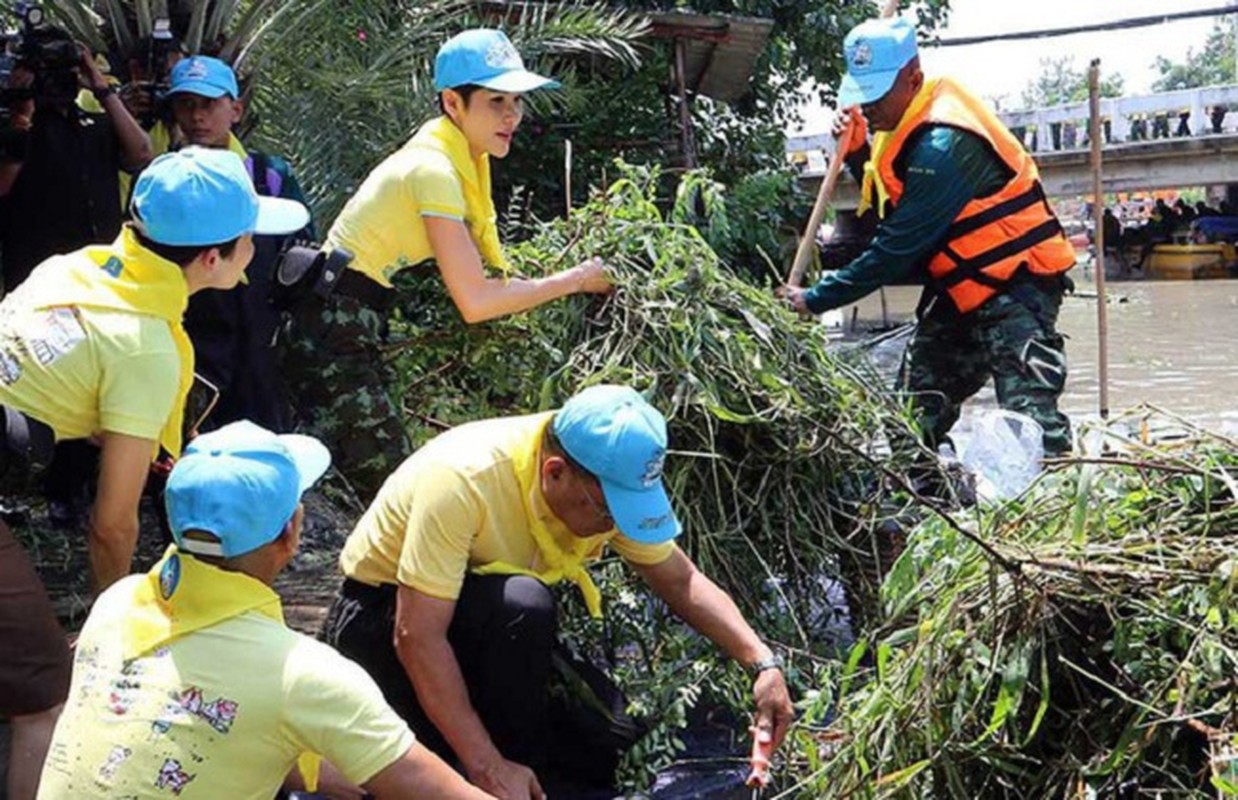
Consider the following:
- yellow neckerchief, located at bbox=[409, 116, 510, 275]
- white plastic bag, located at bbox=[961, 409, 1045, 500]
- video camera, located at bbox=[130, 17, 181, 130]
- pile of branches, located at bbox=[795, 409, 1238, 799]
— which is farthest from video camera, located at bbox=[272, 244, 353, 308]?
white plastic bag, located at bbox=[961, 409, 1045, 500]

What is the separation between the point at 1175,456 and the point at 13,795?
7.23 ft

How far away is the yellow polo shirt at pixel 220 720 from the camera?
2.18 m

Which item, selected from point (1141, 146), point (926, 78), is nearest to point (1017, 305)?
point (926, 78)

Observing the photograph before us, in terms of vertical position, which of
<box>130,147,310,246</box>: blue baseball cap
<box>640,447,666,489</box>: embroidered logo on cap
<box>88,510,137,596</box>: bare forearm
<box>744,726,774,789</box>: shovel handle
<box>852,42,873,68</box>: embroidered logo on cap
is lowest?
<box>744,726,774,789</box>: shovel handle

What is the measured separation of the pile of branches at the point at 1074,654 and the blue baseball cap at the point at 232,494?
3.68 ft

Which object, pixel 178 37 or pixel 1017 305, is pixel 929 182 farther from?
pixel 178 37

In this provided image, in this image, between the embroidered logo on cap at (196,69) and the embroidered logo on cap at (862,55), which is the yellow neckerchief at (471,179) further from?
the embroidered logo on cap at (862,55)

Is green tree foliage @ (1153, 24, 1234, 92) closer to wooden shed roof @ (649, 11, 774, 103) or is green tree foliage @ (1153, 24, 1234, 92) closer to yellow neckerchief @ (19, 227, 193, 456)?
wooden shed roof @ (649, 11, 774, 103)

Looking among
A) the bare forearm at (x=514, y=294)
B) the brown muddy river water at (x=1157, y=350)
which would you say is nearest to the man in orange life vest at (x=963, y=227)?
the bare forearm at (x=514, y=294)

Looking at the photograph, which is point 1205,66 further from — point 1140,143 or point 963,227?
point 963,227

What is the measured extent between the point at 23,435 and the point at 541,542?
99 centimetres

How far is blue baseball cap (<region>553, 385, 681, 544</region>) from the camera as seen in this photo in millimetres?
2715

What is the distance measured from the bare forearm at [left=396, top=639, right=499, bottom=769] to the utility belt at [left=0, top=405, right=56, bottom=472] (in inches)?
31.2

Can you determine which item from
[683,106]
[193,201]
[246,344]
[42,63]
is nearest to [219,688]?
[193,201]
